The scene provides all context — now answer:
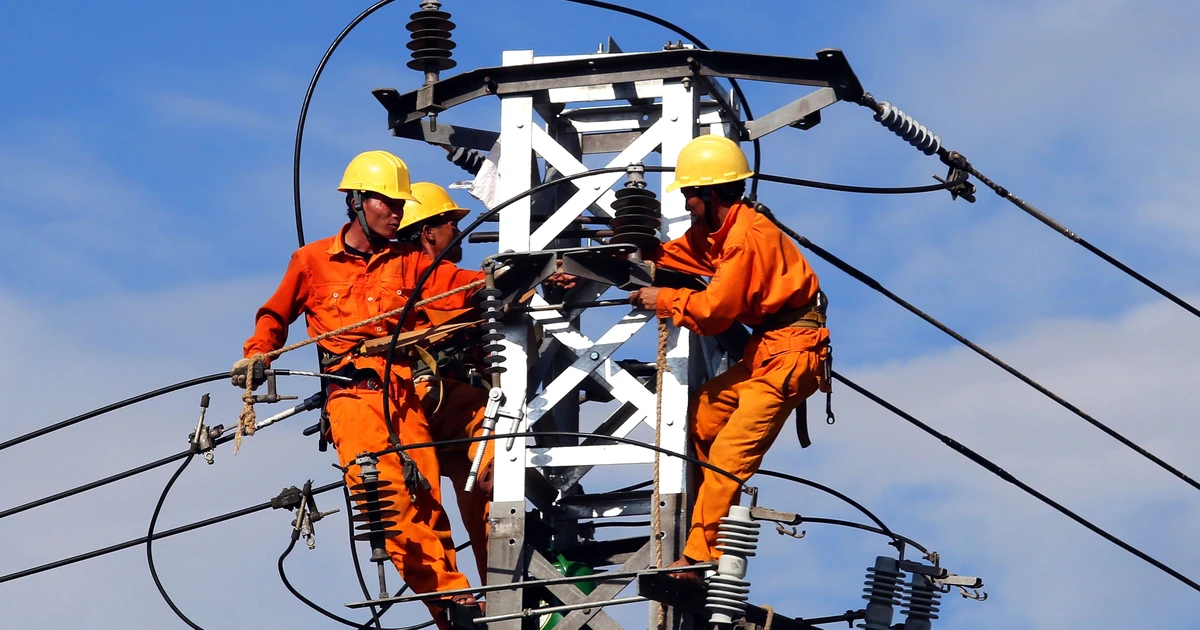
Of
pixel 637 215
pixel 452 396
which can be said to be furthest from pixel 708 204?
pixel 452 396

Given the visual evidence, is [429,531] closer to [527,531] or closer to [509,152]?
[527,531]

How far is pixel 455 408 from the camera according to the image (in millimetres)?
13500

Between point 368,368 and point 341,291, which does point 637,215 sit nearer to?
point 368,368

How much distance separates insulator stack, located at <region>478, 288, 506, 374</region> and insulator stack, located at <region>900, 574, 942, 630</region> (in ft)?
9.06

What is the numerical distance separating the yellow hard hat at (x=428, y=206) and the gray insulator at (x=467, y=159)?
0.26 m

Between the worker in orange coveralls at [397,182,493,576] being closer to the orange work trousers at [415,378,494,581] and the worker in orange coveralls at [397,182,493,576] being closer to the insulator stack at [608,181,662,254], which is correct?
the orange work trousers at [415,378,494,581]

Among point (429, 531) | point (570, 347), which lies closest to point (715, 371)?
point (570, 347)

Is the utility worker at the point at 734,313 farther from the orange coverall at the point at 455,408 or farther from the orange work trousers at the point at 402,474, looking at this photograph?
the orange work trousers at the point at 402,474

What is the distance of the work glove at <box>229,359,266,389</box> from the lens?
13039 millimetres

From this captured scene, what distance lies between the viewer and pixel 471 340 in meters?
13.4

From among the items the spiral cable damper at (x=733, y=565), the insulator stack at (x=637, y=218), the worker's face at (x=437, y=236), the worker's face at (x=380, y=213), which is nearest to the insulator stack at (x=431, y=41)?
the worker's face at (x=380, y=213)

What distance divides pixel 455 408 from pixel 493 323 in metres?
1.26

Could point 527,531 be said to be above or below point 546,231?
A: below

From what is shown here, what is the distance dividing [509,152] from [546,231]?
1.80ft
